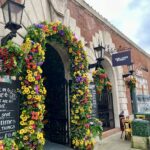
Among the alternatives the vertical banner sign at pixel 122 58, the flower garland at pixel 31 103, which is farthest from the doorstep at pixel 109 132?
the flower garland at pixel 31 103

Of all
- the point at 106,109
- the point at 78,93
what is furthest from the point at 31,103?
the point at 106,109

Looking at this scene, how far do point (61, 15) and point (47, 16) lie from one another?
71 cm

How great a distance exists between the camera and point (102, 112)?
1012 centimetres

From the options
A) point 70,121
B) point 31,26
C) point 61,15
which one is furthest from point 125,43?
point 31,26

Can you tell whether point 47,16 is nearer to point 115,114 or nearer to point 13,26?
point 13,26

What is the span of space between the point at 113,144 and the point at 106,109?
10.0 feet

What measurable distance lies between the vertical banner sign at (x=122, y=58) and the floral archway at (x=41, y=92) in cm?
263

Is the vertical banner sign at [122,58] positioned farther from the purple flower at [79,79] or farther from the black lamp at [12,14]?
the black lamp at [12,14]

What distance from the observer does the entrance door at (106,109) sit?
10270mm

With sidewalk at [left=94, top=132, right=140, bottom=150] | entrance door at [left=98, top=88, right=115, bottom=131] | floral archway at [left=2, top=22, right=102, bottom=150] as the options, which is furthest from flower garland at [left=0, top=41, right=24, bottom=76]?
entrance door at [left=98, top=88, right=115, bottom=131]

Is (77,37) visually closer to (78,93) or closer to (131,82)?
(78,93)

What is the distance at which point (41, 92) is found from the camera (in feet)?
16.1

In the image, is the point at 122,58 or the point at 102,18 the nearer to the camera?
the point at 122,58

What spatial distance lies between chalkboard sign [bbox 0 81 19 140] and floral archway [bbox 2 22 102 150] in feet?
0.48
